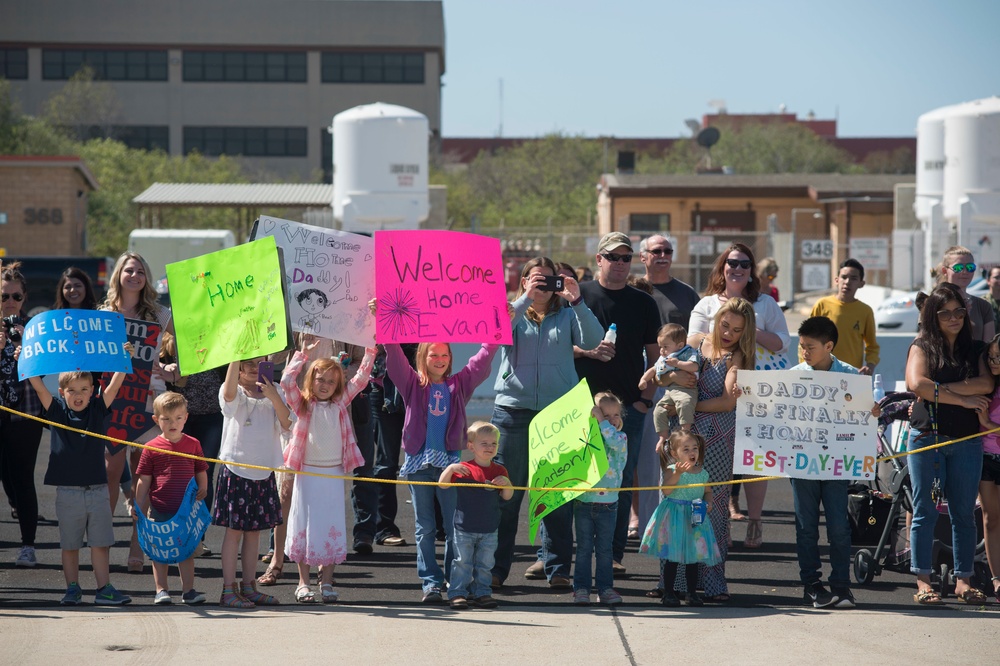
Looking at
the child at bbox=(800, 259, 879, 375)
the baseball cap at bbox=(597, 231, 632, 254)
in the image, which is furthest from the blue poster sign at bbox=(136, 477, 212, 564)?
the child at bbox=(800, 259, 879, 375)

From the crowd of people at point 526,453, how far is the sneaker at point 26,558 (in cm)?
1

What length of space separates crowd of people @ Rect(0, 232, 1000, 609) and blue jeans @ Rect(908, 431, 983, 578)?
0.01m

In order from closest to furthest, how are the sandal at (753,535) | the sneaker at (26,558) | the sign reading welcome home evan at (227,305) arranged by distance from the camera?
the sign reading welcome home evan at (227,305)
the sneaker at (26,558)
the sandal at (753,535)

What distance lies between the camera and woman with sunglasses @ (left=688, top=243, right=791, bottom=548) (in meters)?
7.95

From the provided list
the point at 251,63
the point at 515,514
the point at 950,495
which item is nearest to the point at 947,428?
the point at 950,495

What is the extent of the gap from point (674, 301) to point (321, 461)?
117 inches

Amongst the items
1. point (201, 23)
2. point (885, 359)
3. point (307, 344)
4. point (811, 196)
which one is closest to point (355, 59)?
point (201, 23)

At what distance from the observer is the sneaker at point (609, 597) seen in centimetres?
693

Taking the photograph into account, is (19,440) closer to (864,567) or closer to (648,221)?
(864,567)

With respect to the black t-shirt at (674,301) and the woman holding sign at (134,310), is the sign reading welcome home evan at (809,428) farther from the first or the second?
the woman holding sign at (134,310)

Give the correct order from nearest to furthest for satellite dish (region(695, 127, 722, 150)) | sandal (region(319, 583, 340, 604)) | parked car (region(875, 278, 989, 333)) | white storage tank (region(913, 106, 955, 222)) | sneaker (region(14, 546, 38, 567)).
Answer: sandal (region(319, 583, 340, 604)), sneaker (region(14, 546, 38, 567)), parked car (region(875, 278, 989, 333)), white storage tank (region(913, 106, 955, 222)), satellite dish (region(695, 127, 722, 150))

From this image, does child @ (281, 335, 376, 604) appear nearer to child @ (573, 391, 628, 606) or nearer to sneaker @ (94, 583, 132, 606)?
sneaker @ (94, 583, 132, 606)

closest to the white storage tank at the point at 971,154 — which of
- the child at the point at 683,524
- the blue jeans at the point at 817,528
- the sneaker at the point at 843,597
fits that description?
the blue jeans at the point at 817,528

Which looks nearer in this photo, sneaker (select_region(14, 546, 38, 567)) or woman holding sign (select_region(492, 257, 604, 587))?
woman holding sign (select_region(492, 257, 604, 587))
